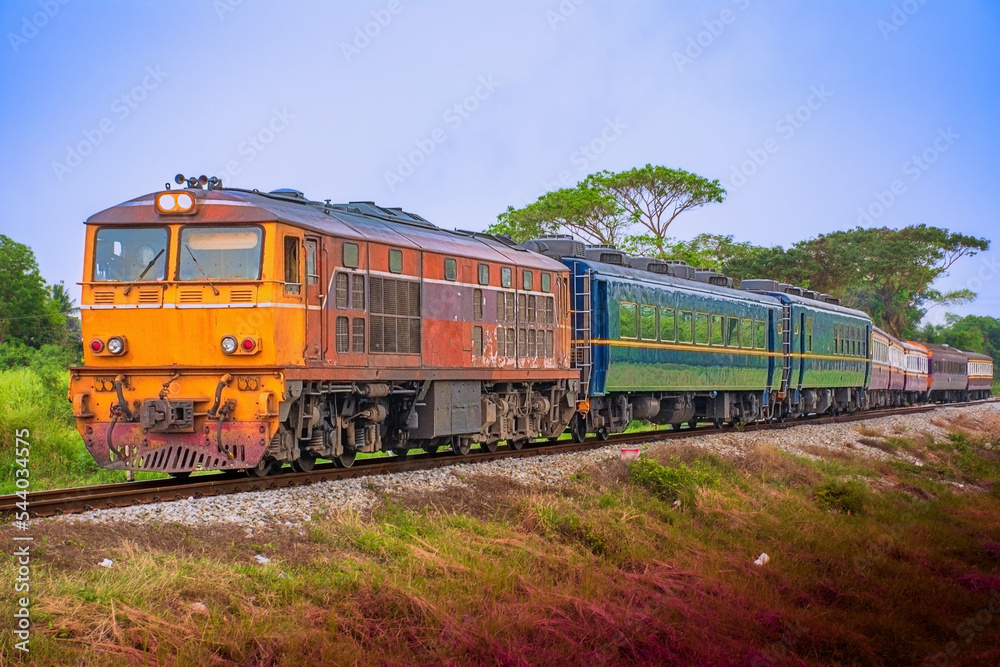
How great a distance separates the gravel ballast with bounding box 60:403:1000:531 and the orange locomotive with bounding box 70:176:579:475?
78cm

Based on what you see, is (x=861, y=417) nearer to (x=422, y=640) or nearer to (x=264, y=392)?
(x=264, y=392)

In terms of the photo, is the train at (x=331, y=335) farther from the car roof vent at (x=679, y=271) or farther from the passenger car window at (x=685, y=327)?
the car roof vent at (x=679, y=271)

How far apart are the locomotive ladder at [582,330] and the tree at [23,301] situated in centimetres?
2473

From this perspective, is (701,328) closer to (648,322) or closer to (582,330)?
(648,322)

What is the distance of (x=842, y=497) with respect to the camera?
1603cm

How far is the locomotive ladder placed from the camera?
67.3ft

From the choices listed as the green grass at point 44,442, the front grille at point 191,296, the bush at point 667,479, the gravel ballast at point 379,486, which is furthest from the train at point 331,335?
the green grass at point 44,442

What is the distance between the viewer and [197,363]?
1256cm

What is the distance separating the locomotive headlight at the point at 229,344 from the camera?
40.6 feet

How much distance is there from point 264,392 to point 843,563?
7.15 meters

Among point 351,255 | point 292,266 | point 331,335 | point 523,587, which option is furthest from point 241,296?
point 523,587

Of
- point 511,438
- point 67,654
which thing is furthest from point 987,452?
point 67,654

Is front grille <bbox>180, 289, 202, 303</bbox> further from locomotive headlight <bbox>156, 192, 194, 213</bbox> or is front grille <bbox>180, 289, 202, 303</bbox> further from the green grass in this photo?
the green grass

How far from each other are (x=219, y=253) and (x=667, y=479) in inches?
280
